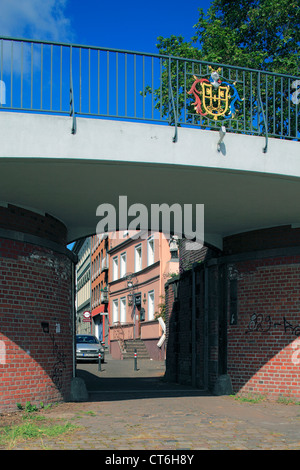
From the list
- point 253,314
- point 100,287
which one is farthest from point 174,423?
point 100,287

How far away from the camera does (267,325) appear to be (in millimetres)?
12430

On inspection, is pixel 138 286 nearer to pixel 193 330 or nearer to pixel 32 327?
pixel 193 330

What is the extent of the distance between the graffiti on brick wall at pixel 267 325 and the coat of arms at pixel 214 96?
489cm

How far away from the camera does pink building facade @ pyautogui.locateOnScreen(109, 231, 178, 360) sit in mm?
30141

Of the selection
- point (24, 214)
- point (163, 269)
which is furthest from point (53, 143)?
point (163, 269)

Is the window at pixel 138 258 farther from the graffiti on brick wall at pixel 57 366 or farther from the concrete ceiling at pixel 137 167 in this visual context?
the concrete ceiling at pixel 137 167

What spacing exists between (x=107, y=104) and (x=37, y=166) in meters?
1.50

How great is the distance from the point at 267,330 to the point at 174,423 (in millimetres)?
4263

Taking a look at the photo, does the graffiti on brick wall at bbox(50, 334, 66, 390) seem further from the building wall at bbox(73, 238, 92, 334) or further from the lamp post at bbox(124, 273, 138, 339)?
the building wall at bbox(73, 238, 92, 334)

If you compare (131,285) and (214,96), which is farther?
(131,285)

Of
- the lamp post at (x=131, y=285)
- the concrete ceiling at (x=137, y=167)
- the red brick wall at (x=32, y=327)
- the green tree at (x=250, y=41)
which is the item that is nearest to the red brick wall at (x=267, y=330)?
the concrete ceiling at (x=137, y=167)

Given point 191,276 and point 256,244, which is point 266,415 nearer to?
point 256,244

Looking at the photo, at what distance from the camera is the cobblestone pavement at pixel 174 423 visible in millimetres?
7105

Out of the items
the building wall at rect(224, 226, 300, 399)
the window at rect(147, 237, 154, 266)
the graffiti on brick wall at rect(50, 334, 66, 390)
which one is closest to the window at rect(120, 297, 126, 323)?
the window at rect(147, 237, 154, 266)
